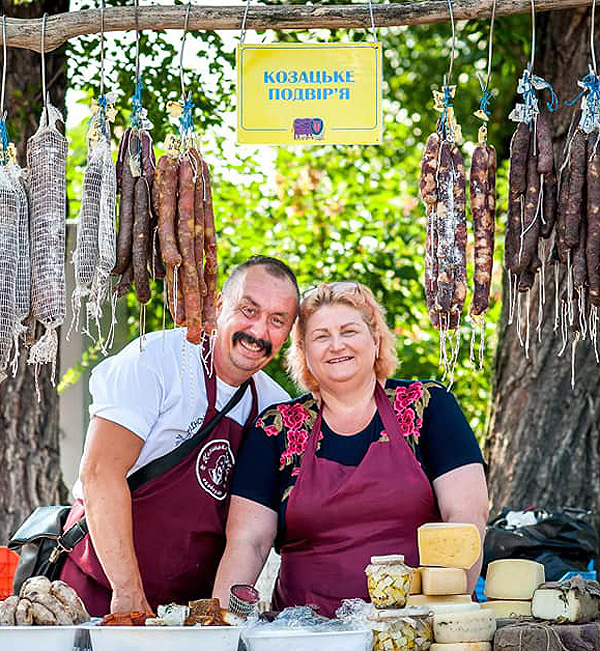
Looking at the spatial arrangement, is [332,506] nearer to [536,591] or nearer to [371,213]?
[536,591]

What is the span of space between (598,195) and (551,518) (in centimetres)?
214

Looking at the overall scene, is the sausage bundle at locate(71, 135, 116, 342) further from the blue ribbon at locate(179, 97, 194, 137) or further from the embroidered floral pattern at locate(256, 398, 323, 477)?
the embroidered floral pattern at locate(256, 398, 323, 477)

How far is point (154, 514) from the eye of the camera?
12.3ft

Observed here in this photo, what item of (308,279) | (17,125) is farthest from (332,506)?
(308,279)

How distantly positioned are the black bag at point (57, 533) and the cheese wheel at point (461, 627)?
123 centimetres

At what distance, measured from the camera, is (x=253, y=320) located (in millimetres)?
3791

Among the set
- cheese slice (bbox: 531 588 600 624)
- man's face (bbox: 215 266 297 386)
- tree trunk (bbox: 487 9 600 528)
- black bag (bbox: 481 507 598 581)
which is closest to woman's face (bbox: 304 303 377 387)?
man's face (bbox: 215 266 297 386)

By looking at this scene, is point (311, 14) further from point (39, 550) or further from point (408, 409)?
point (39, 550)

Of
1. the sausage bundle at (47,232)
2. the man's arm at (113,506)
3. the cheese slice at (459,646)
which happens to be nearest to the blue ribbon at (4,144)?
the sausage bundle at (47,232)

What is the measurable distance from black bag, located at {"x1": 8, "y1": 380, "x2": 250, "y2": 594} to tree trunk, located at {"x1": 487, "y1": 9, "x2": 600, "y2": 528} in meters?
2.28

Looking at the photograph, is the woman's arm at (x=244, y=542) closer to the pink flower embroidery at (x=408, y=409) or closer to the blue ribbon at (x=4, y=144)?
the pink flower embroidery at (x=408, y=409)

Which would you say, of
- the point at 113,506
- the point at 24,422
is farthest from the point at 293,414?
the point at 24,422

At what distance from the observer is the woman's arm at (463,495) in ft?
11.6

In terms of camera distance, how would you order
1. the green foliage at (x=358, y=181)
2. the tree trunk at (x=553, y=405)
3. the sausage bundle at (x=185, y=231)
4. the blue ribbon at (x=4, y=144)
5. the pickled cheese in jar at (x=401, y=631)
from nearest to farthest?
the pickled cheese in jar at (x=401, y=631), the sausage bundle at (x=185, y=231), the blue ribbon at (x=4, y=144), the tree trunk at (x=553, y=405), the green foliage at (x=358, y=181)
